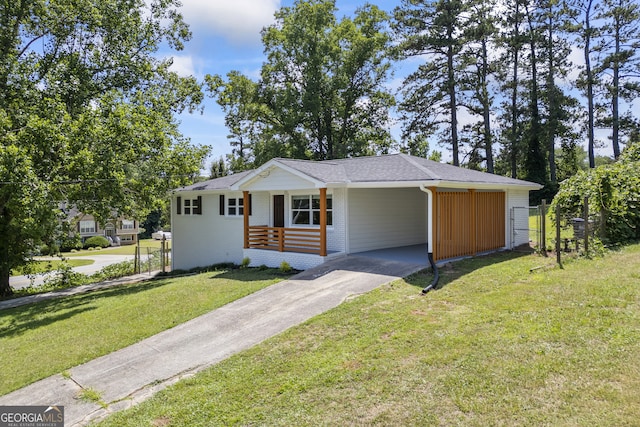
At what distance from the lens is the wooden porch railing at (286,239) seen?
13.1 meters

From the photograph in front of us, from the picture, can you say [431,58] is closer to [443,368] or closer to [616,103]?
[616,103]

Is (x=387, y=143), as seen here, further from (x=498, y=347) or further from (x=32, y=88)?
(x=498, y=347)

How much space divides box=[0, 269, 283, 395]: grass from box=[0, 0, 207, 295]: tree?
3081 millimetres

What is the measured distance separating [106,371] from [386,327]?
4451mm

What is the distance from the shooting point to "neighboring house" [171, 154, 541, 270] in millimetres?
11477

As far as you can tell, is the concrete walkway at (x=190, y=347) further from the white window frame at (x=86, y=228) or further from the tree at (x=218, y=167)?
the white window frame at (x=86, y=228)

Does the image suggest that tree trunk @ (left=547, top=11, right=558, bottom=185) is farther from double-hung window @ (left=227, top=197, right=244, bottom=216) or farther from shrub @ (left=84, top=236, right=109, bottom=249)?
shrub @ (left=84, top=236, right=109, bottom=249)

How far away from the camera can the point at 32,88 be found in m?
16.7

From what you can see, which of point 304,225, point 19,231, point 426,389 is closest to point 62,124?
point 19,231

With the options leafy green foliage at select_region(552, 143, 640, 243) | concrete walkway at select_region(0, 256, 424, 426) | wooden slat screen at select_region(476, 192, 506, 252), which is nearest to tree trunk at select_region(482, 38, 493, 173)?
leafy green foliage at select_region(552, 143, 640, 243)

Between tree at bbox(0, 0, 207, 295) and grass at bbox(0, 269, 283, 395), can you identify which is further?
tree at bbox(0, 0, 207, 295)

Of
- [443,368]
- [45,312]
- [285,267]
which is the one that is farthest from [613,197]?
[45,312]

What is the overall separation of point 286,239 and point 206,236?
6.51 metres

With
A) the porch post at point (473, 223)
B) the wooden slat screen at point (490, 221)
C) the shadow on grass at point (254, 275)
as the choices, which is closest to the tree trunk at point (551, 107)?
the wooden slat screen at point (490, 221)
